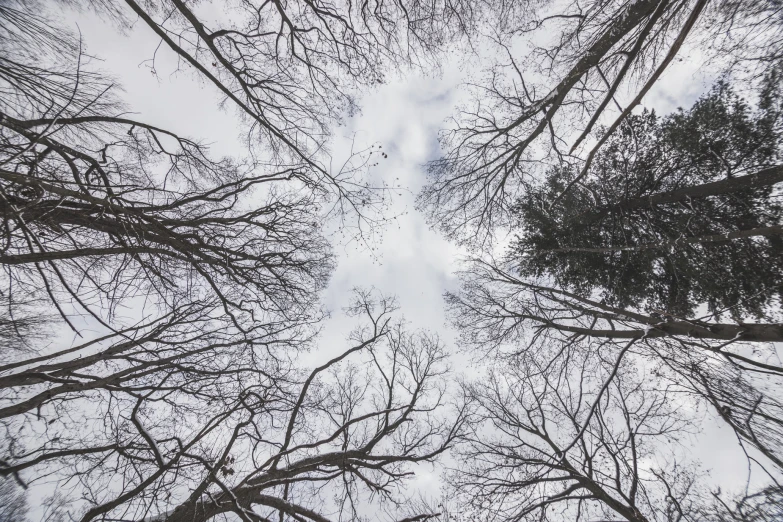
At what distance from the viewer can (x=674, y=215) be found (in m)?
6.83

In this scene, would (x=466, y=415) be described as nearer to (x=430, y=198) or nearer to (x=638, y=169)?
(x=430, y=198)

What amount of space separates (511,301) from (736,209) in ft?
15.6

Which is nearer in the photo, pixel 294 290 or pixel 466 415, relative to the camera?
pixel 294 290

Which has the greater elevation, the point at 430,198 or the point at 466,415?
the point at 430,198

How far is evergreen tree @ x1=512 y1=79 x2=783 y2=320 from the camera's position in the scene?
575 centimetres

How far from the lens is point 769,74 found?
176 inches

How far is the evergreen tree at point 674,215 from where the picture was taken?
5.75 m

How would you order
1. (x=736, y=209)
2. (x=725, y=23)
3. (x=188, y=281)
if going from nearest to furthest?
(x=725, y=23), (x=188, y=281), (x=736, y=209)

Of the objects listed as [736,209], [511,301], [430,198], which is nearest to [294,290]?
[430,198]

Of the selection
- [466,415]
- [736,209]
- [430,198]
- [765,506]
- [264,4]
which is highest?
[264,4]

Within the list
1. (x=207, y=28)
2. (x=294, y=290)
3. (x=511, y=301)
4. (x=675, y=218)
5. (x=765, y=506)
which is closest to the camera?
(x=765, y=506)

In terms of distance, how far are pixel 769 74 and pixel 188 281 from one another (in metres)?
9.37

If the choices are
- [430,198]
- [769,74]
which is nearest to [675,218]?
[769,74]

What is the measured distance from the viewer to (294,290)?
5.89 metres
